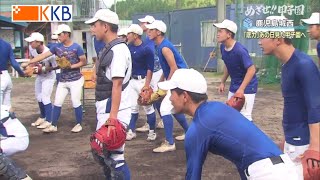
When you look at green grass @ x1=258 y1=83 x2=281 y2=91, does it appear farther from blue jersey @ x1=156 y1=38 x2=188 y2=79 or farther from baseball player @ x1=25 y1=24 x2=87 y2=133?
blue jersey @ x1=156 y1=38 x2=188 y2=79

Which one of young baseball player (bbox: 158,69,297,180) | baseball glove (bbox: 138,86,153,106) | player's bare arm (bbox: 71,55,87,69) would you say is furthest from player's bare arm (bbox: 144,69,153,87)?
young baseball player (bbox: 158,69,297,180)

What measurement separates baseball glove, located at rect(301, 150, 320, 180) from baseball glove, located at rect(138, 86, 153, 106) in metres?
3.94

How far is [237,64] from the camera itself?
591 centimetres

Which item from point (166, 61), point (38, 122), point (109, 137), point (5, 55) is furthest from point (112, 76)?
point (38, 122)

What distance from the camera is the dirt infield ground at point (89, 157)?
5.51 metres

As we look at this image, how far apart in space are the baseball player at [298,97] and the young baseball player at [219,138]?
0.41 metres

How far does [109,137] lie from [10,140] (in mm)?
1308

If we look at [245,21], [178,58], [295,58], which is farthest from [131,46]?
[245,21]

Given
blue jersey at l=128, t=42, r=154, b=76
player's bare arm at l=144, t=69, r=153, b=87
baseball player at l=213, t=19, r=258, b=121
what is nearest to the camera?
baseball player at l=213, t=19, r=258, b=121

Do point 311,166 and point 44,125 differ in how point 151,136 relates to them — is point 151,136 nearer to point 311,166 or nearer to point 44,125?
point 44,125

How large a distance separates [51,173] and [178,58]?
2.39 m

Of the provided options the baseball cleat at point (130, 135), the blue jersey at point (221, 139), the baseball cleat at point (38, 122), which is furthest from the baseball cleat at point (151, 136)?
the blue jersey at point (221, 139)

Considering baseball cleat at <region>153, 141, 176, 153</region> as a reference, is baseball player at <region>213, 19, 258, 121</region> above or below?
above

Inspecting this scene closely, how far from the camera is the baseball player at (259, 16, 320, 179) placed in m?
3.17
